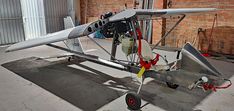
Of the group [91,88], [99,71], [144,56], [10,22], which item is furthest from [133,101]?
[10,22]

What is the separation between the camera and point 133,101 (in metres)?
2.46

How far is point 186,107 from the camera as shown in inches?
101

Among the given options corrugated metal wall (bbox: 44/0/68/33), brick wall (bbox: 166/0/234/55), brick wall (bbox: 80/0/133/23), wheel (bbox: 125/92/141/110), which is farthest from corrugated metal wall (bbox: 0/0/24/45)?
wheel (bbox: 125/92/141/110)

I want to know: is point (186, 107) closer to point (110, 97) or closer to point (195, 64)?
point (195, 64)

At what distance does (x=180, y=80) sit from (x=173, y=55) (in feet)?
11.6

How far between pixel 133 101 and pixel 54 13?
317 inches

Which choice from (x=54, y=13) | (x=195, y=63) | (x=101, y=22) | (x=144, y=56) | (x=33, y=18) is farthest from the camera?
(x=54, y=13)

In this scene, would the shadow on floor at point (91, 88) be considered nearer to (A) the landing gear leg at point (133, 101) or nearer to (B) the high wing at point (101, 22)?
(A) the landing gear leg at point (133, 101)

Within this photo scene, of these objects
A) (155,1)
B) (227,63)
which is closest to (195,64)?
(227,63)

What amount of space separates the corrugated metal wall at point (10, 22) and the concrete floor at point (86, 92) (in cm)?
363

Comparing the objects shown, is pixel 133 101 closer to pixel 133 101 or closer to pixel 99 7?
pixel 133 101

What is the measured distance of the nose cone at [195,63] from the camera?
7.07 ft

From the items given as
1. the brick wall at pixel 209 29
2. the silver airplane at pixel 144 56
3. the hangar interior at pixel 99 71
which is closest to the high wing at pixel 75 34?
the silver airplane at pixel 144 56

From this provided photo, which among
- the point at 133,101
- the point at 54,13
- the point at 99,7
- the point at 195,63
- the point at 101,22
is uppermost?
the point at 99,7
